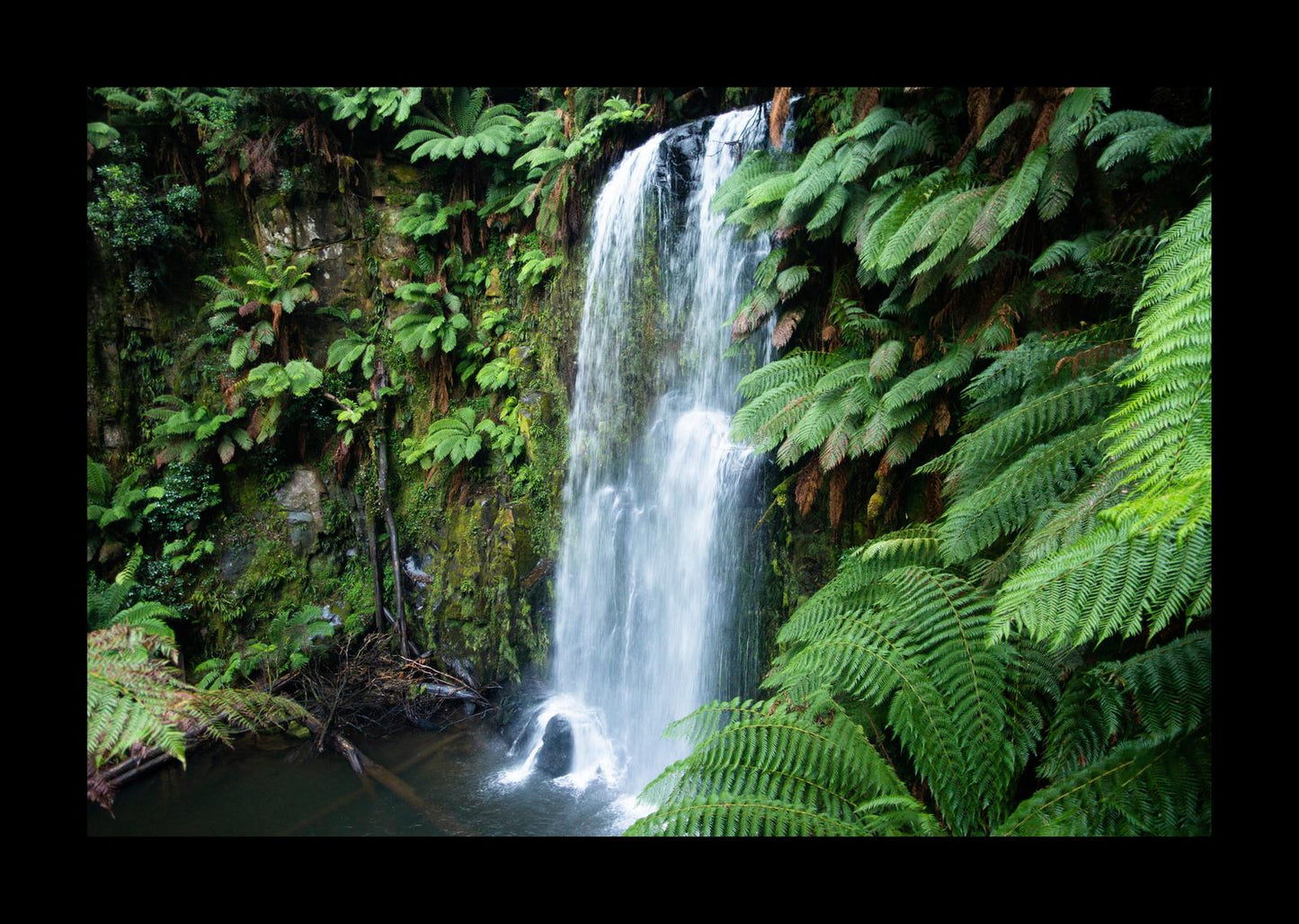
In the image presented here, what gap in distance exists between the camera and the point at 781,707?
7.77 feet

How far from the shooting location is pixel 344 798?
5.35 meters

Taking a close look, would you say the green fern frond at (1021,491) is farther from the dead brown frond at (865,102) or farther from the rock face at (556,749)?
the rock face at (556,749)

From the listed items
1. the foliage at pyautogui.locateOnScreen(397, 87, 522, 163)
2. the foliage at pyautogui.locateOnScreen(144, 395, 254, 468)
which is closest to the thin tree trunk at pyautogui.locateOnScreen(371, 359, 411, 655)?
the foliage at pyautogui.locateOnScreen(144, 395, 254, 468)

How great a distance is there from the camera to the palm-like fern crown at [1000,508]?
1.55 metres

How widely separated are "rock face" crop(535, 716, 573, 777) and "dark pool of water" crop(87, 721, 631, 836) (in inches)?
6.0

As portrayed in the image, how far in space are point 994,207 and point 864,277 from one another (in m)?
1.00

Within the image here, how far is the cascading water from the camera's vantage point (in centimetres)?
506

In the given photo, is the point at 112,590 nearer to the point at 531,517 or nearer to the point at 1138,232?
the point at 531,517

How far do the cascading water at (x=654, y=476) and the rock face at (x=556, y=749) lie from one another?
0.04 m

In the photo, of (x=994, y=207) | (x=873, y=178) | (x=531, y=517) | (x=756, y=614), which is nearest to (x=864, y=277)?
(x=873, y=178)

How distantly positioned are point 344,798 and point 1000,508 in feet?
18.5

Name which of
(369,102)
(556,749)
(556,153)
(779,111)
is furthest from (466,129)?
(556,749)

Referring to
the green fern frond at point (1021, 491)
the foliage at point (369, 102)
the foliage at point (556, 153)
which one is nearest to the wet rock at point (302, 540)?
the foliage at point (556, 153)

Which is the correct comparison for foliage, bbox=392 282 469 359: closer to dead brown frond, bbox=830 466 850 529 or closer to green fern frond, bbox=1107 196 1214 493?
dead brown frond, bbox=830 466 850 529
